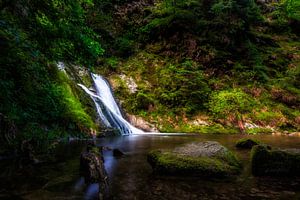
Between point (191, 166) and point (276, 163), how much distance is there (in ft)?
6.61

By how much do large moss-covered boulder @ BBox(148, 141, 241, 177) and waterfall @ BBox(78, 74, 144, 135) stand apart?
10987 mm

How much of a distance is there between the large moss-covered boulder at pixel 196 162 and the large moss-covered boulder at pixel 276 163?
20.0 inches

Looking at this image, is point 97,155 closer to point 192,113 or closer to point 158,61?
point 192,113

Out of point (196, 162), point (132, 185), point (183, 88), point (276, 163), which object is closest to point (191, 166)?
point (196, 162)

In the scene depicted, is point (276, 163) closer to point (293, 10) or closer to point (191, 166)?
point (191, 166)

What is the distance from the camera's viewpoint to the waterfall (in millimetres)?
19922

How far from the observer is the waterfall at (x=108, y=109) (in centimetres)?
1992

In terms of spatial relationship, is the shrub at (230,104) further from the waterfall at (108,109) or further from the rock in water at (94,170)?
the rock in water at (94,170)

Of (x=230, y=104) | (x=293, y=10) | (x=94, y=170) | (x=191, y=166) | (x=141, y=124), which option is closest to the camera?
(x=94, y=170)

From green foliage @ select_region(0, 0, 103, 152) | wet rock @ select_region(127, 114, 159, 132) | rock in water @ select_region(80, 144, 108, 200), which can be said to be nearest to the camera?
rock in water @ select_region(80, 144, 108, 200)

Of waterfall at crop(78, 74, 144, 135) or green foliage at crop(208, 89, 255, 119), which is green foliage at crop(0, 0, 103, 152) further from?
green foliage at crop(208, 89, 255, 119)

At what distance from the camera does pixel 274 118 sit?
25.8m

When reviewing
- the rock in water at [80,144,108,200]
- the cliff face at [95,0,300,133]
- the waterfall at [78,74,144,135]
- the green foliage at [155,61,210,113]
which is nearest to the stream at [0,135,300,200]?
the rock in water at [80,144,108,200]

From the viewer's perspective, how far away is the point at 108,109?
21109mm
